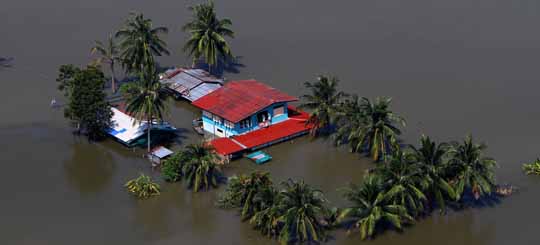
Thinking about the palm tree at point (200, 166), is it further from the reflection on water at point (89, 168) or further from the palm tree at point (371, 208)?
the palm tree at point (371, 208)

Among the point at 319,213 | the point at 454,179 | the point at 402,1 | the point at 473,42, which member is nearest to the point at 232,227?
the point at 319,213

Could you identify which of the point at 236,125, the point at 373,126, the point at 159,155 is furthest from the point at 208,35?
the point at 373,126

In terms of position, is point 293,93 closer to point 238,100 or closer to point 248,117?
point 238,100

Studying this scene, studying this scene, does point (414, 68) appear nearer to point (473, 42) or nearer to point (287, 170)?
point (473, 42)

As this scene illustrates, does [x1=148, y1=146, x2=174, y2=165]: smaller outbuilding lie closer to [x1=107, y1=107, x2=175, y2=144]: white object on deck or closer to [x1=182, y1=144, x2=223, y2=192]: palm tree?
[x1=107, y1=107, x2=175, y2=144]: white object on deck

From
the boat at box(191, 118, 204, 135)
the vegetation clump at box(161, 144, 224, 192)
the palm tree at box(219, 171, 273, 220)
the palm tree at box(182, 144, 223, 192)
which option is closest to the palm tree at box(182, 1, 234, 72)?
the boat at box(191, 118, 204, 135)

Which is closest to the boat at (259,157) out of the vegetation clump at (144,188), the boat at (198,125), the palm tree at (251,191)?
the boat at (198,125)

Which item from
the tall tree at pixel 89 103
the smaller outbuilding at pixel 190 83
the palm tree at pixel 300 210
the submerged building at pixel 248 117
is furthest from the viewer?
the smaller outbuilding at pixel 190 83
